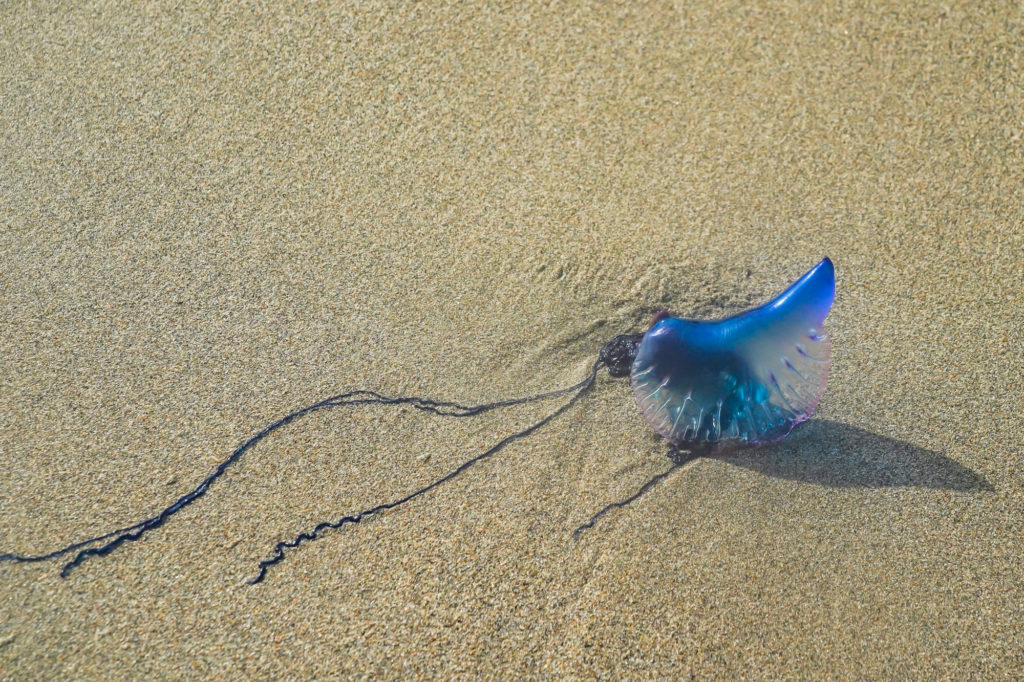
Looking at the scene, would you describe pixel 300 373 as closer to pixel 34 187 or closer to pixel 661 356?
pixel 661 356

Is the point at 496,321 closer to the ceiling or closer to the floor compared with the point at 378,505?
closer to the ceiling

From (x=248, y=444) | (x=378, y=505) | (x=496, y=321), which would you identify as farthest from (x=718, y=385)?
(x=248, y=444)

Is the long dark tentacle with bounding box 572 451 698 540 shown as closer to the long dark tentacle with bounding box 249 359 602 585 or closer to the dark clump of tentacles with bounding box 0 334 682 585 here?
the dark clump of tentacles with bounding box 0 334 682 585

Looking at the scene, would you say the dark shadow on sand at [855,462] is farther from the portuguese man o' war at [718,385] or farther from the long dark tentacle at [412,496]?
the long dark tentacle at [412,496]

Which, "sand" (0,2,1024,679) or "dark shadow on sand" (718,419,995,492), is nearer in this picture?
A: "sand" (0,2,1024,679)

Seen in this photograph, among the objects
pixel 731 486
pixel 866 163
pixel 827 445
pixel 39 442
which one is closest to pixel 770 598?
pixel 731 486

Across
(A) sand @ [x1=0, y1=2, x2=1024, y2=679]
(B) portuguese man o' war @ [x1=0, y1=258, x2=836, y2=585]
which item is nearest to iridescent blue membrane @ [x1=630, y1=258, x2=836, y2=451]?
(B) portuguese man o' war @ [x1=0, y1=258, x2=836, y2=585]

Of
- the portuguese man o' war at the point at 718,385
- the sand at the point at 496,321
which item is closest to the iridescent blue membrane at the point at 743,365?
the portuguese man o' war at the point at 718,385

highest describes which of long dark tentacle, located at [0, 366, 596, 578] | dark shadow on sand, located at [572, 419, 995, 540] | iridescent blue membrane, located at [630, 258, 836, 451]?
iridescent blue membrane, located at [630, 258, 836, 451]

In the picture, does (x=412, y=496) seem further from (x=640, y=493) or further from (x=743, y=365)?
(x=743, y=365)
